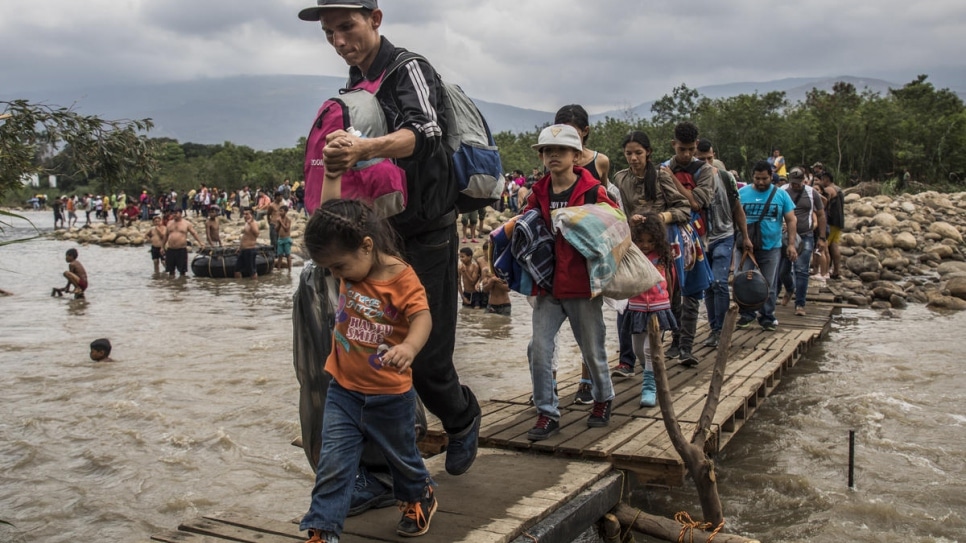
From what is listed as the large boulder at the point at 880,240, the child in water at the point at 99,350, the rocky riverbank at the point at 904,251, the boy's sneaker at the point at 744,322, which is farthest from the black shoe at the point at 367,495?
the large boulder at the point at 880,240

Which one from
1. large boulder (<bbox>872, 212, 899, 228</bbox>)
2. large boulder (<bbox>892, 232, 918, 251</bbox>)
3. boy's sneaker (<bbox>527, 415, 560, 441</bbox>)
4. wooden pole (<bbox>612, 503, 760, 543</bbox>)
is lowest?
wooden pole (<bbox>612, 503, 760, 543</bbox>)

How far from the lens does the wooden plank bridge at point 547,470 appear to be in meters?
3.74

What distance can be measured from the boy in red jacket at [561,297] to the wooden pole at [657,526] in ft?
2.05

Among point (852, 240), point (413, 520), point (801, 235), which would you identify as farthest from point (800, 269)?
point (852, 240)

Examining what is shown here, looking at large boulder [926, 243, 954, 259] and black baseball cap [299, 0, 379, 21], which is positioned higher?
black baseball cap [299, 0, 379, 21]

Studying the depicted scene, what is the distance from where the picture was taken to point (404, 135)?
3.32 meters

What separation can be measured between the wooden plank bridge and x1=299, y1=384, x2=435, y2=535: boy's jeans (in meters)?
0.25

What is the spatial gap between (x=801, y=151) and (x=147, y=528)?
32.8m

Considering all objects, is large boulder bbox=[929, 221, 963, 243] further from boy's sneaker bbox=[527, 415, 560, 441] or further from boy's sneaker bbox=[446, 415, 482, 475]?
boy's sneaker bbox=[446, 415, 482, 475]

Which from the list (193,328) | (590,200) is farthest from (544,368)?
(193,328)

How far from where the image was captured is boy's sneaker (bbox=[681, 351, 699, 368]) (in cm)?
746

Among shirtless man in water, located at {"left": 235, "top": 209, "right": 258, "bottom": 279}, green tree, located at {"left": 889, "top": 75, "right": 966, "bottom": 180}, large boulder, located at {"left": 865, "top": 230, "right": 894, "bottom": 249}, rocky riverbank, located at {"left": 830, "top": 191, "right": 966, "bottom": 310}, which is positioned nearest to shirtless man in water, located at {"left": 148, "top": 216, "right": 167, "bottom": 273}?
shirtless man in water, located at {"left": 235, "top": 209, "right": 258, "bottom": 279}

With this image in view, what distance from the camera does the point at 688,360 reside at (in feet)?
24.5

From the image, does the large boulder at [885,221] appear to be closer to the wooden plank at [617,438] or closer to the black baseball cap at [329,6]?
the wooden plank at [617,438]
